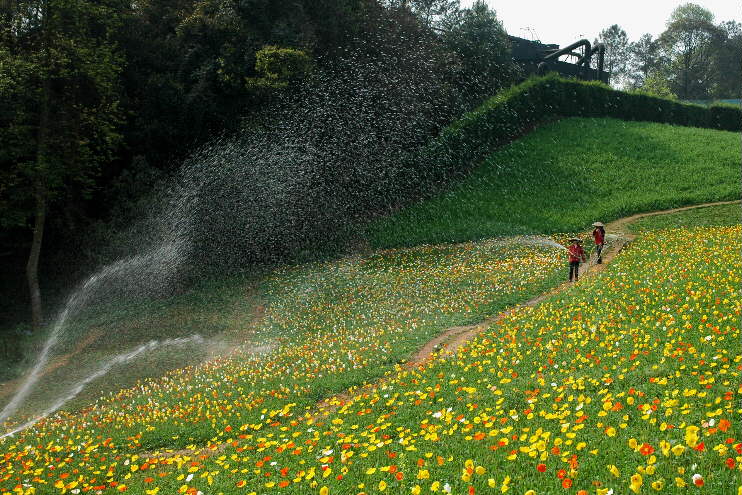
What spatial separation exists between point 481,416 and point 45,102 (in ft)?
65.8

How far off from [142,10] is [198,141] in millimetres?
7035

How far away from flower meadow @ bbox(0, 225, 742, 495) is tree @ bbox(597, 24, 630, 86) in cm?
8998

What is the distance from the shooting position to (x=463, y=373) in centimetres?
1058

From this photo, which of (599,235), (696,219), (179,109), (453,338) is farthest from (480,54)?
(453,338)

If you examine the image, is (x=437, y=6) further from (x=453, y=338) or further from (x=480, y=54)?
(x=453, y=338)

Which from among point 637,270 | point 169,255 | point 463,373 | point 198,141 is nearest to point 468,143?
point 198,141

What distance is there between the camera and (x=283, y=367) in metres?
13.4

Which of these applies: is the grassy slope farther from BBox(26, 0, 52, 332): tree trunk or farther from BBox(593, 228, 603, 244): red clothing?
BBox(26, 0, 52, 332): tree trunk

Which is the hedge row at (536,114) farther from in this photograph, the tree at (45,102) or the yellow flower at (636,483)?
the yellow flower at (636,483)

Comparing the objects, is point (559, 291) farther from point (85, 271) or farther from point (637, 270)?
point (85, 271)

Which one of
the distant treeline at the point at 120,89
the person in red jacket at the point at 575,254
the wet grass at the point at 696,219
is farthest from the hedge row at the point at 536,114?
the person in red jacket at the point at 575,254

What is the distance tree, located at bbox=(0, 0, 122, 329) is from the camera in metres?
21.0

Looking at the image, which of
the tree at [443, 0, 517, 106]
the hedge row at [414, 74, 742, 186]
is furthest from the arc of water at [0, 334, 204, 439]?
the tree at [443, 0, 517, 106]

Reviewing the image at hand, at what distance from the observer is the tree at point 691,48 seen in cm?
7975
